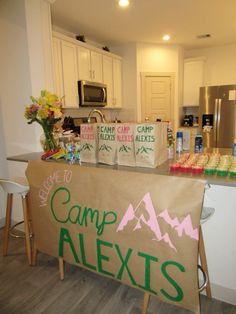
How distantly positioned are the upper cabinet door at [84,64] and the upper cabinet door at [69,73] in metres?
0.10

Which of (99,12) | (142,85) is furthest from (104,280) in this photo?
(142,85)

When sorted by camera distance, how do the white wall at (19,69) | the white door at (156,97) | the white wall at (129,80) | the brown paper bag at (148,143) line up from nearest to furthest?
1. the brown paper bag at (148,143)
2. the white wall at (19,69)
3. the white wall at (129,80)
4. the white door at (156,97)

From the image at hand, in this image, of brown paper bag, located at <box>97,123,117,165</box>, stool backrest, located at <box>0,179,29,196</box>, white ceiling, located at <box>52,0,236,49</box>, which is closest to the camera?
brown paper bag, located at <box>97,123,117,165</box>

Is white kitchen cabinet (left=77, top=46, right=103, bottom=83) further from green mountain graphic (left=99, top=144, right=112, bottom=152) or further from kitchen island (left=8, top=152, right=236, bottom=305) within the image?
kitchen island (left=8, top=152, right=236, bottom=305)

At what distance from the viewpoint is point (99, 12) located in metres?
2.97

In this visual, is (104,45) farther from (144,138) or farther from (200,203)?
(200,203)

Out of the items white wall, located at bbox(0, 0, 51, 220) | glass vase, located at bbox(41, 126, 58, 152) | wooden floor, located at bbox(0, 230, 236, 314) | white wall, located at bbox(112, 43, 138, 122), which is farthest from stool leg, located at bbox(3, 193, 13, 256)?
white wall, located at bbox(112, 43, 138, 122)

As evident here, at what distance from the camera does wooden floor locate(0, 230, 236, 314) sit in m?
1.51

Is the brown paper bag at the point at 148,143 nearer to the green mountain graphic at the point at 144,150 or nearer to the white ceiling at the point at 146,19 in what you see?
the green mountain graphic at the point at 144,150

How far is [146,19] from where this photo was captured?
10.6 feet

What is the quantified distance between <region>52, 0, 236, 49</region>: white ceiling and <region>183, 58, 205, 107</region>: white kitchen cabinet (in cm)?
53

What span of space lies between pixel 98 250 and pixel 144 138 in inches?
32.0

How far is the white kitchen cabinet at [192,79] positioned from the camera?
4.66m

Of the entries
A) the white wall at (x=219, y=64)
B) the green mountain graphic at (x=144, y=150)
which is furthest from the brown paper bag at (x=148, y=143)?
the white wall at (x=219, y=64)
